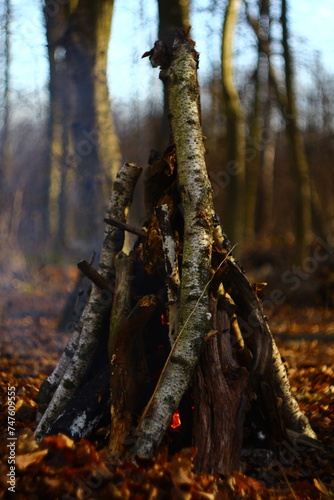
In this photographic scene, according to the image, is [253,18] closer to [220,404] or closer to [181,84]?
[181,84]

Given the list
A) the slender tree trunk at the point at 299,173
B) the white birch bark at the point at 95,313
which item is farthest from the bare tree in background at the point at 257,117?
the white birch bark at the point at 95,313

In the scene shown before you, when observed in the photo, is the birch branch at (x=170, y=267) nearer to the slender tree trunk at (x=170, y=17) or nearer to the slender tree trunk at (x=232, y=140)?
the slender tree trunk at (x=170, y=17)

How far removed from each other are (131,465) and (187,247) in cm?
152

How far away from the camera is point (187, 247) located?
3.69 meters

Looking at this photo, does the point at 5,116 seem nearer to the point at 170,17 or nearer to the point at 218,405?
the point at 170,17

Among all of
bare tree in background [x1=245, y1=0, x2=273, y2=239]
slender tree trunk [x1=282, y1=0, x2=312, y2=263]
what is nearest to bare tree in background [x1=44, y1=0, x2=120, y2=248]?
slender tree trunk [x1=282, y1=0, x2=312, y2=263]

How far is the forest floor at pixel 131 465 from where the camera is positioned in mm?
2625

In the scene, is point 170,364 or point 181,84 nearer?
point 170,364

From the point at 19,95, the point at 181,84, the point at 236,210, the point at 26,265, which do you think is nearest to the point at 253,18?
the point at 236,210

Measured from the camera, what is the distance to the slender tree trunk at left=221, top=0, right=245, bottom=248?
1063 cm

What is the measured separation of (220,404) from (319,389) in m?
2.17

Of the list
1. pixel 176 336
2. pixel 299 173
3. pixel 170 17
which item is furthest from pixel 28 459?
pixel 299 173

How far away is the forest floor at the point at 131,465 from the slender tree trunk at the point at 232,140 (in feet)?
11.3

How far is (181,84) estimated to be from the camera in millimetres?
4000
